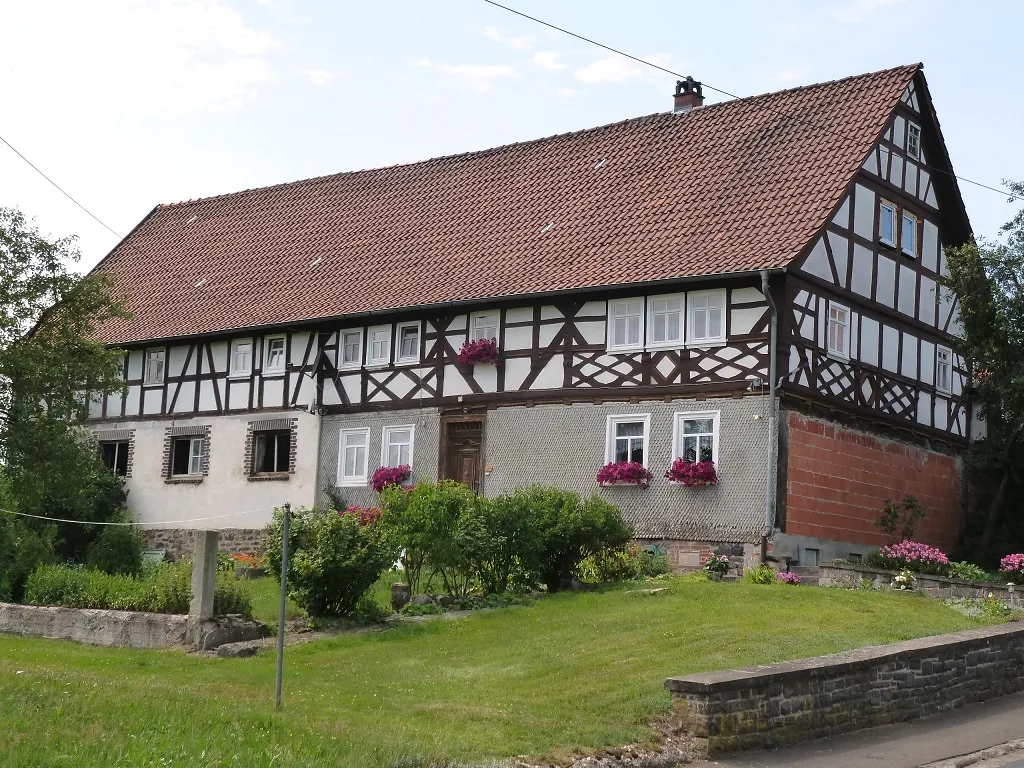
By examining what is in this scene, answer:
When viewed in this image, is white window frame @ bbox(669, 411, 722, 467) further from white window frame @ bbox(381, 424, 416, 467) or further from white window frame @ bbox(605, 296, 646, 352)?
white window frame @ bbox(381, 424, 416, 467)

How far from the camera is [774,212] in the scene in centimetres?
2694

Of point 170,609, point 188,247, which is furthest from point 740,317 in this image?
point 188,247

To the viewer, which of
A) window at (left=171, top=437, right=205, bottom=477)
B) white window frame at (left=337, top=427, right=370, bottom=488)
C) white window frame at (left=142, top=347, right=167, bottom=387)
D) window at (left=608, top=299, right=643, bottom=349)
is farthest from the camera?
white window frame at (left=142, top=347, right=167, bottom=387)

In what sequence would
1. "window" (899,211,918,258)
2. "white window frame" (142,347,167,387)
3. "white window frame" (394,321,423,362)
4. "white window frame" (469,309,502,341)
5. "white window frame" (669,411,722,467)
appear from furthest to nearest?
"white window frame" (142,347,167,387), "white window frame" (394,321,423,362), "window" (899,211,918,258), "white window frame" (469,309,502,341), "white window frame" (669,411,722,467)

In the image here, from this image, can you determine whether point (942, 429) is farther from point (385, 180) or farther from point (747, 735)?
point (747, 735)

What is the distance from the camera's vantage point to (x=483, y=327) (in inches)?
1163

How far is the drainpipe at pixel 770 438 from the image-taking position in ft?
81.8

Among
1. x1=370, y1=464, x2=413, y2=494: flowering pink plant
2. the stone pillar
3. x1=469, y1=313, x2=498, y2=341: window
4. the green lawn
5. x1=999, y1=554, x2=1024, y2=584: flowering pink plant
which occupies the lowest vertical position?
the green lawn

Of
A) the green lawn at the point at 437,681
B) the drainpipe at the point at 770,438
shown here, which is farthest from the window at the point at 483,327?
the green lawn at the point at 437,681

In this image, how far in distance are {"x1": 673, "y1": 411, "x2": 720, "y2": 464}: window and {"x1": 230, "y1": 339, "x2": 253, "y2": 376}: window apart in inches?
475

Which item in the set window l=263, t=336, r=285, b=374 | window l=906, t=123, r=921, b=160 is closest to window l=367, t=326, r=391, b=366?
window l=263, t=336, r=285, b=374

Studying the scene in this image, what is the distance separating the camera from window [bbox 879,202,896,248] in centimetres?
2880

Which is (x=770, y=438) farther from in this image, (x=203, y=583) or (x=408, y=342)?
(x=203, y=583)

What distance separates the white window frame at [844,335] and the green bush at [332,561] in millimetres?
10985
